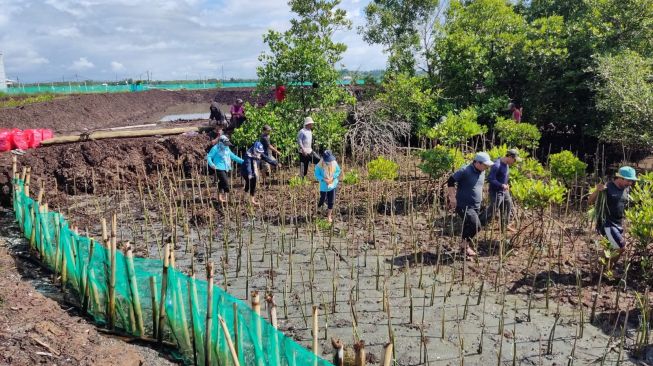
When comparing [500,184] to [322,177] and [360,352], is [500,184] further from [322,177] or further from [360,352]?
[360,352]

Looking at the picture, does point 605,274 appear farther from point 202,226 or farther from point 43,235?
point 43,235

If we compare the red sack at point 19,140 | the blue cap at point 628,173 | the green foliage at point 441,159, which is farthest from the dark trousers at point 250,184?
the red sack at point 19,140

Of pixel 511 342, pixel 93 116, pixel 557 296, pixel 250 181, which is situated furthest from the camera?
pixel 93 116

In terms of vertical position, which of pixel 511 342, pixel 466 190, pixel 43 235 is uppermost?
pixel 466 190

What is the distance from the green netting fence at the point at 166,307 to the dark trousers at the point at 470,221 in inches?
149

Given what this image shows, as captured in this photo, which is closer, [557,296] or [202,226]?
[557,296]

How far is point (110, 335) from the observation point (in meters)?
5.41

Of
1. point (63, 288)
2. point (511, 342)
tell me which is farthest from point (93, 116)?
point (511, 342)

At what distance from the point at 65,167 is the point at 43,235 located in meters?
5.74

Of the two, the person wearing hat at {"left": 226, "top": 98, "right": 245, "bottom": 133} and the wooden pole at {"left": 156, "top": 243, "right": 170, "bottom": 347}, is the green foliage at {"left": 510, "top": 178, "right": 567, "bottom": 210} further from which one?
the person wearing hat at {"left": 226, "top": 98, "right": 245, "bottom": 133}

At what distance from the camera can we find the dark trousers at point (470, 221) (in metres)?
6.94

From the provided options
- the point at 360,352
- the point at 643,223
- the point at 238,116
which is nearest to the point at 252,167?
the point at 238,116

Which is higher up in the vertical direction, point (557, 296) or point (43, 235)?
point (43, 235)

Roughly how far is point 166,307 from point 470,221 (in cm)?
427
